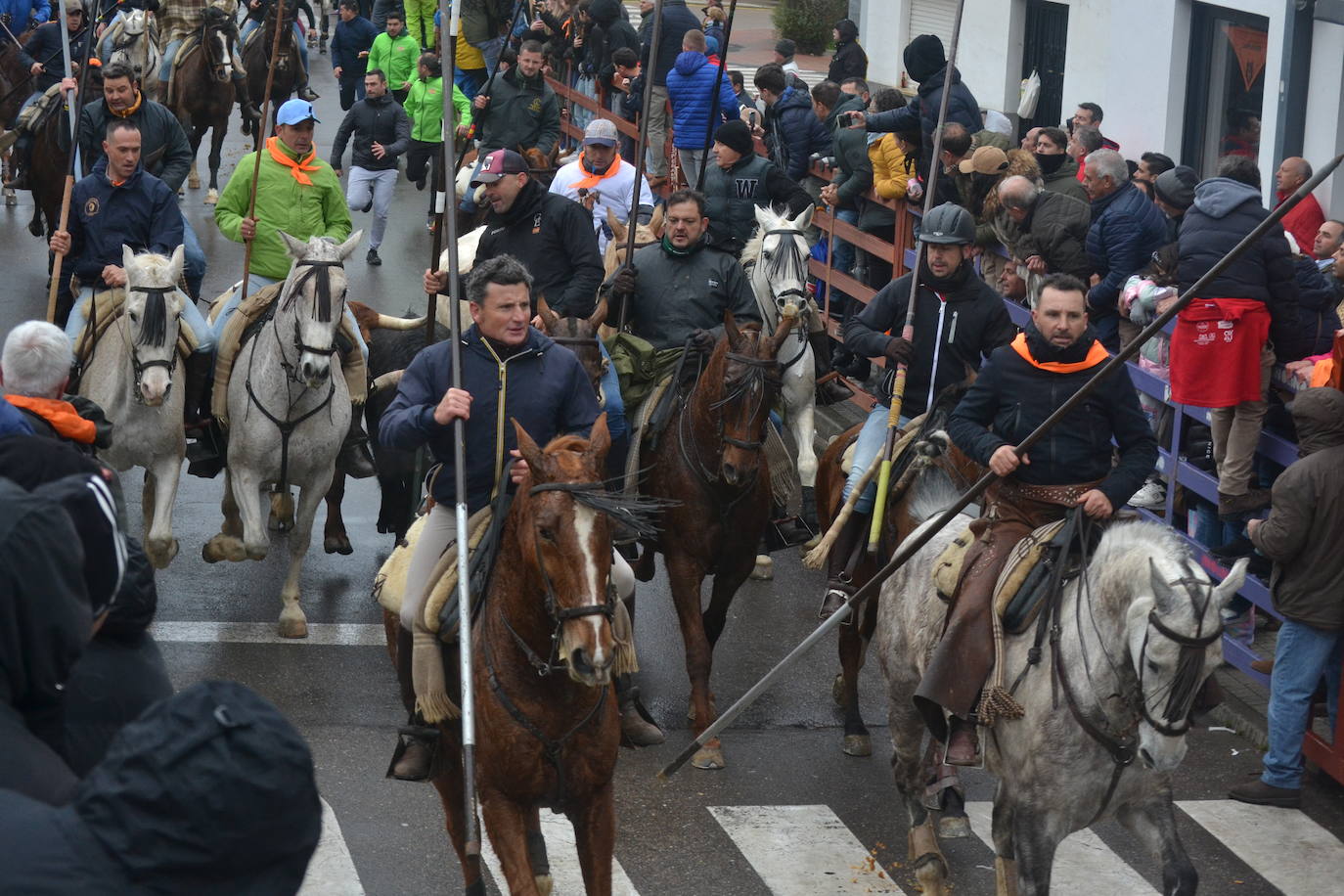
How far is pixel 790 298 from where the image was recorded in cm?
1151

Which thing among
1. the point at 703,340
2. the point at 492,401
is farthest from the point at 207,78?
the point at 492,401

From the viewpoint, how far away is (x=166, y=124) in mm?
13930

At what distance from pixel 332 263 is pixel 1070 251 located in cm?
491

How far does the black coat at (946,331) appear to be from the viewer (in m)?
9.83

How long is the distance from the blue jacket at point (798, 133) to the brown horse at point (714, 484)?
769 centimetres

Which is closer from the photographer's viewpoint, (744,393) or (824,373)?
(744,393)

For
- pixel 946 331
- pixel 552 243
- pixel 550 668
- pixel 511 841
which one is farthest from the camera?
pixel 552 243

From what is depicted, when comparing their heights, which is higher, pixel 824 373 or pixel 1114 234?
pixel 1114 234

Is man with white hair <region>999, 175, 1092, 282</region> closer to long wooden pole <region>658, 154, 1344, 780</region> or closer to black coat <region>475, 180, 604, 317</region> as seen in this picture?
black coat <region>475, 180, 604, 317</region>

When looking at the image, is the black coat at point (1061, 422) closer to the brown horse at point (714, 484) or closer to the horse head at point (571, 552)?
the brown horse at point (714, 484)

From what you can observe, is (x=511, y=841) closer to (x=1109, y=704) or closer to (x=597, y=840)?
(x=597, y=840)

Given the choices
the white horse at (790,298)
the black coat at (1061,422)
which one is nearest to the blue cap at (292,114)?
the white horse at (790,298)

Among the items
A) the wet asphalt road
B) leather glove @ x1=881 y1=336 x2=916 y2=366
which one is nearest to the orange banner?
→ the wet asphalt road

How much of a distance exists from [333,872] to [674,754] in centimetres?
220
